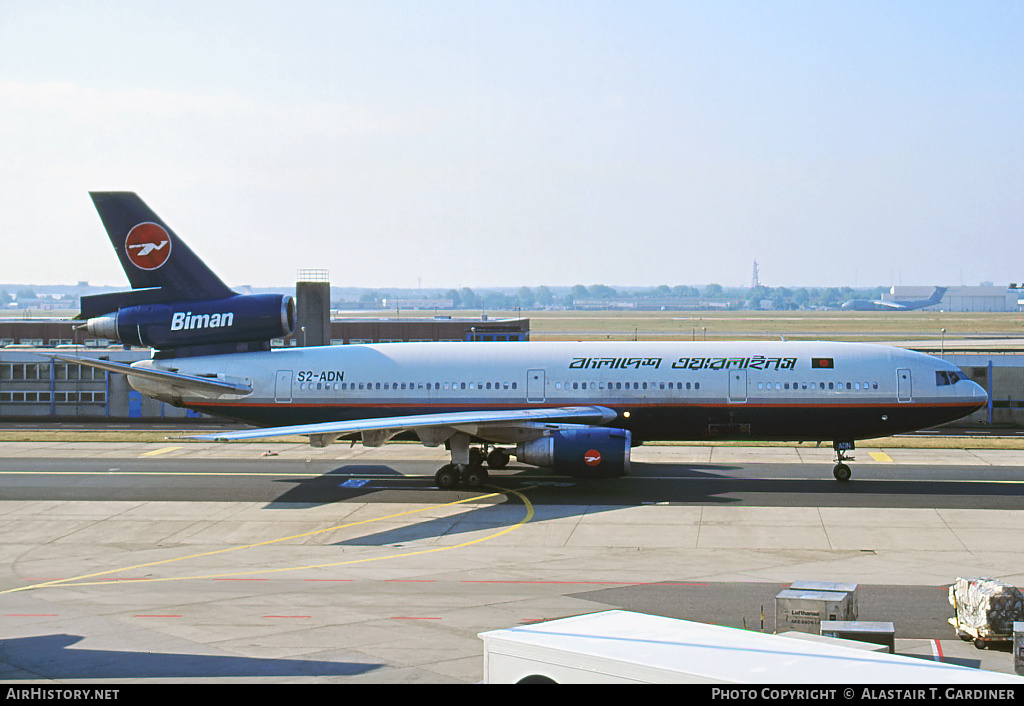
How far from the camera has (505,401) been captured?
136ft

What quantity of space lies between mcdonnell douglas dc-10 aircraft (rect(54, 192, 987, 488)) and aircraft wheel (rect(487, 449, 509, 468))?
66 millimetres

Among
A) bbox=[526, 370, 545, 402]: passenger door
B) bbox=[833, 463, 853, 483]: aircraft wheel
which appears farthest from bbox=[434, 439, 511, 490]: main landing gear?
bbox=[833, 463, 853, 483]: aircraft wheel

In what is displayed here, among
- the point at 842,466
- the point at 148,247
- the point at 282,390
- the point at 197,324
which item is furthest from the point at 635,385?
the point at 148,247

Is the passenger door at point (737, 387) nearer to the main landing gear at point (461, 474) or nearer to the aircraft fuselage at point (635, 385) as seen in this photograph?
the aircraft fuselage at point (635, 385)

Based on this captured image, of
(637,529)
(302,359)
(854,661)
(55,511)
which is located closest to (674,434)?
(637,529)

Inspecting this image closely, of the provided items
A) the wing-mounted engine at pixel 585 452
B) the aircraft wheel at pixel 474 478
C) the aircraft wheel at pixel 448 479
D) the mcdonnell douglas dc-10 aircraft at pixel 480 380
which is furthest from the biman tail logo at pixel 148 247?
the wing-mounted engine at pixel 585 452

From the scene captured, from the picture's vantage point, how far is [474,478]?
130ft

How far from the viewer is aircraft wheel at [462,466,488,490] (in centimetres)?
3972

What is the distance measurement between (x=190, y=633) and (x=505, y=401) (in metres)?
21.6

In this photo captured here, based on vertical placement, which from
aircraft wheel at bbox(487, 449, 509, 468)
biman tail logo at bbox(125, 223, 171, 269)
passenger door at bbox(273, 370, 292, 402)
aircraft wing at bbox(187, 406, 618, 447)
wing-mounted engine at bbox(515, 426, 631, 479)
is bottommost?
aircraft wheel at bbox(487, 449, 509, 468)

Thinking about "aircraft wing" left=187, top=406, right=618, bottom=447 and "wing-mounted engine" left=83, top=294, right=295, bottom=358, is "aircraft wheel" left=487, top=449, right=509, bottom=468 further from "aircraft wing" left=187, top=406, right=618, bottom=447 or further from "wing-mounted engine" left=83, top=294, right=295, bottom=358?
"wing-mounted engine" left=83, top=294, right=295, bottom=358

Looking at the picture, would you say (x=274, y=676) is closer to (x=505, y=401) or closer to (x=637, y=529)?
(x=637, y=529)

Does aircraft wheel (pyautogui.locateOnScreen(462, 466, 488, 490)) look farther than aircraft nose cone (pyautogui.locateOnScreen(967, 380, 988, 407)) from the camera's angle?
No

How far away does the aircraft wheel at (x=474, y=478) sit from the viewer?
39719 millimetres
